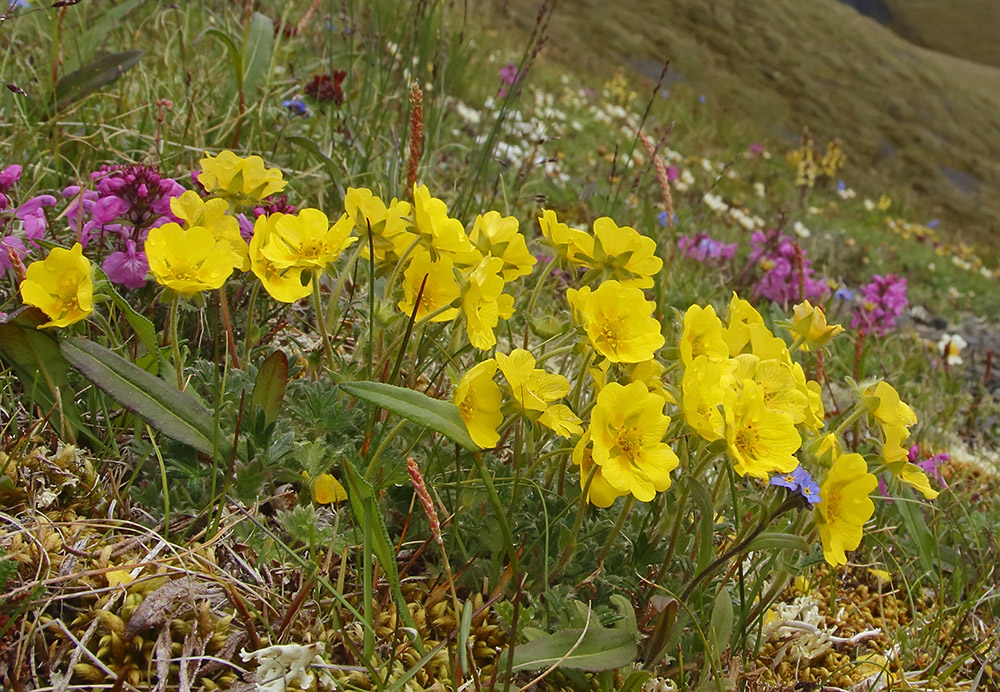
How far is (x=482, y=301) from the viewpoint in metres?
1.30

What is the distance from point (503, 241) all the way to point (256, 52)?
2.00m

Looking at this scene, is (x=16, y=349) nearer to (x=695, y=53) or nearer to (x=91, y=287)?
(x=91, y=287)

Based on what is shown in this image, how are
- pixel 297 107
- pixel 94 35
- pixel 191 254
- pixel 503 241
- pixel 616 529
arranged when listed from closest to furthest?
pixel 191 254, pixel 616 529, pixel 503 241, pixel 94 35, pixel 297 107

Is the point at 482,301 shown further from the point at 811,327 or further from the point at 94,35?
the point at 94,35

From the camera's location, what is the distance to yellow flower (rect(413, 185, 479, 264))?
132 centimetres

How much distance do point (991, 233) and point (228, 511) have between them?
14.3 m

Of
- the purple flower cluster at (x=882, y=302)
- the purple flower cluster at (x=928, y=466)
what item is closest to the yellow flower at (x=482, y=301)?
the purple flower cluster at (x=928, y=466)

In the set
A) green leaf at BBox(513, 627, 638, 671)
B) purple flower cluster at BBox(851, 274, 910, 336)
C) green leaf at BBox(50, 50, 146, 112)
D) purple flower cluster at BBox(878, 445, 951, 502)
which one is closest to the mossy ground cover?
green leaf at BBox(513, 627, 638, 671)

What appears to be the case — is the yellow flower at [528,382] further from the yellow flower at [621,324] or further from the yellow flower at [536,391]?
the yellow flower at [621,324]

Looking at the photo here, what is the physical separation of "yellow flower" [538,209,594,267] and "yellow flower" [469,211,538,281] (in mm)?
59

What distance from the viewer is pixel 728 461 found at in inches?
47.7

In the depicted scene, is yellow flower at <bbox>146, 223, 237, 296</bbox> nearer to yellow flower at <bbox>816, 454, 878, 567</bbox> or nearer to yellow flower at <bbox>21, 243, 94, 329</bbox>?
yellow flower at <bbox>21, 243, 94, 329</bbox>

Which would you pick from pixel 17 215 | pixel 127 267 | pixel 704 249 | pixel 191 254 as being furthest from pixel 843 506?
pixel 704 249

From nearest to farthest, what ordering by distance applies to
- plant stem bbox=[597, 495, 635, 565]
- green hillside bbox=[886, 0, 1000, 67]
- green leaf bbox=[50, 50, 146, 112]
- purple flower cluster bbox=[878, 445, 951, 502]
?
1. plant stem bbox=[597, 495, 635, 565]
2. purple flower cluster bbox=[878, 445, 951, 502]
3. green leaf bbox=[50, 50, 146, 112]
4. green hillside bbox=[886, 0, 1000, 67]
